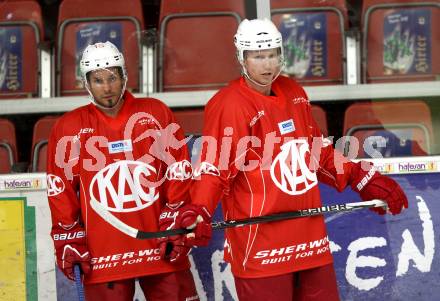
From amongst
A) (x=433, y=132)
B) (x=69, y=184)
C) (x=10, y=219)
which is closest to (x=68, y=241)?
(x=69, y=184)

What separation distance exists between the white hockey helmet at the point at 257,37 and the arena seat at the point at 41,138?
1311 mm

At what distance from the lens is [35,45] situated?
4887mm

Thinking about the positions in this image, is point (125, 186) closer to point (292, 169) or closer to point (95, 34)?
point (292, 169)

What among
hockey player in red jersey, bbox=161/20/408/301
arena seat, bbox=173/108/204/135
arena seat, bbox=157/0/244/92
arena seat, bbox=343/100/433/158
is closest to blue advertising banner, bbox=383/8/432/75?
arena seat, bbox=343/100/433/158

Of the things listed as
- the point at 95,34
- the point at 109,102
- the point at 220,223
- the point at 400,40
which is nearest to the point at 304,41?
the point at 400,40

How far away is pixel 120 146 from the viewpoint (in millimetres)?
3920

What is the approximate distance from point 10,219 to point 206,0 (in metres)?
1.42

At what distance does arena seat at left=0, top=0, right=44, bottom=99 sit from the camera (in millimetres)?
4844

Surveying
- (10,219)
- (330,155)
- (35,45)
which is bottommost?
(10,219)

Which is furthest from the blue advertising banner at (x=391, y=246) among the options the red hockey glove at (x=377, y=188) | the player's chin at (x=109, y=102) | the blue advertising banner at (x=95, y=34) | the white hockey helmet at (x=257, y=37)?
the blue advertising banner at (x=95, y=34)

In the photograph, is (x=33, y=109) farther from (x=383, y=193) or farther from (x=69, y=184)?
(x=383, y=193)

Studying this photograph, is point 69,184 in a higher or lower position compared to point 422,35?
lower

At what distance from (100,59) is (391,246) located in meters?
1.53

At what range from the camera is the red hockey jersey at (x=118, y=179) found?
3895 millimetres
